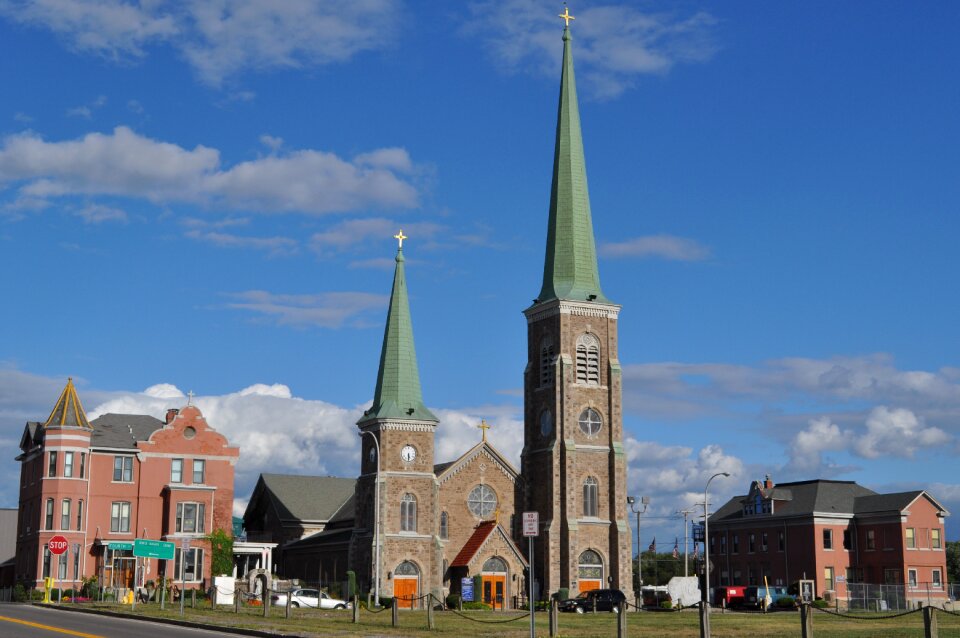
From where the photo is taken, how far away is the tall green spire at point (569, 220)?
82812 millimetres

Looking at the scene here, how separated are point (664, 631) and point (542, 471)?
4008 cm

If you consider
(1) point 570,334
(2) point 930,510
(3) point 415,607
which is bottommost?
(3) point 415,607

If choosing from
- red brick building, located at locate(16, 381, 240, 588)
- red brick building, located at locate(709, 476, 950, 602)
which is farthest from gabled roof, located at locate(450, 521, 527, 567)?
red brick building, located at locate(709, 476, 950, 602)

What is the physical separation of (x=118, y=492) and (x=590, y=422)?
Result: 30.5m

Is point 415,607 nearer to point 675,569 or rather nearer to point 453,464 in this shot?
point 453,464

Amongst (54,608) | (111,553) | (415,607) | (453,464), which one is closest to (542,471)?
(453,464)

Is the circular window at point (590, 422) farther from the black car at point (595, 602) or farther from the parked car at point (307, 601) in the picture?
the parked car at point (307, 601)

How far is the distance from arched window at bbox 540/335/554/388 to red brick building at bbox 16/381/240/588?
21.2 m

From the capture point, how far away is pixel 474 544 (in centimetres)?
7862

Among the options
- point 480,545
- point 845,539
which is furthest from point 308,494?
point 845,539

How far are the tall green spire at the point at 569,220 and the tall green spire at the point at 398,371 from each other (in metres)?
9.65

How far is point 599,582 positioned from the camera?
256 feet

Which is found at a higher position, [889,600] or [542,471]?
[542,471]

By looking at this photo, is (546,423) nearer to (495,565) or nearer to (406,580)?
(495,565)
